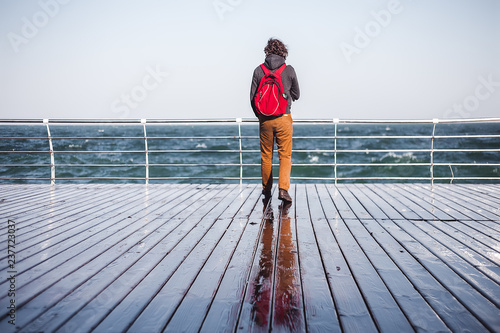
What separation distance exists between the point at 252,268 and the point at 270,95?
190cm

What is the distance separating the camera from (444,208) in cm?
335

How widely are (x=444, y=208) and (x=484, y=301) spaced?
2.14m

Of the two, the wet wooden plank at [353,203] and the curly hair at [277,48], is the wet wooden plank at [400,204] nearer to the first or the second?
the wet wooden plank at [353,203]

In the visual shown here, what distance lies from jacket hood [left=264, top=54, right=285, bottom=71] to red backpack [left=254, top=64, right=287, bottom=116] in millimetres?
44

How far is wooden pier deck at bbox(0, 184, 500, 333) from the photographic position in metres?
1.29

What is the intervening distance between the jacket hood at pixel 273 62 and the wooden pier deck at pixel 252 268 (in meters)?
1.32

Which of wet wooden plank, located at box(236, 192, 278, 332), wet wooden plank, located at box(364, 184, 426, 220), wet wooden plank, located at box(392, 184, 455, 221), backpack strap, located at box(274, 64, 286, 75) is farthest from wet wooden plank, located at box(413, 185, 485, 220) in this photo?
backpack strap, located at box(274, 64, 286, 75)

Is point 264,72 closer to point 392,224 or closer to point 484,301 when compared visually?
point 392,224

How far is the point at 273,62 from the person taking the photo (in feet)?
11.0

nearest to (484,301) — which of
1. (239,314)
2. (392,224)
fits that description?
(239,314)

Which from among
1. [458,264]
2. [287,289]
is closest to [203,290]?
[287,289]

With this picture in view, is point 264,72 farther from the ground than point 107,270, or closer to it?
farther from the ground

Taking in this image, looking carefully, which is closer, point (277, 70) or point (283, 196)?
point (277, 70)

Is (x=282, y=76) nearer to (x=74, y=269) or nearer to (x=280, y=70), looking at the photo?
(x=280, y=70)
